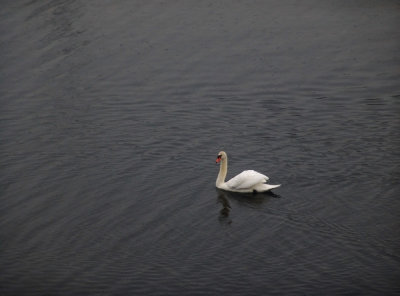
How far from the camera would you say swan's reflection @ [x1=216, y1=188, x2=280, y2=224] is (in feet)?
77.1

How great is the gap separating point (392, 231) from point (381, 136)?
22.9 ft

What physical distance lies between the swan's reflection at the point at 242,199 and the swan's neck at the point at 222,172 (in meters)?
0.23

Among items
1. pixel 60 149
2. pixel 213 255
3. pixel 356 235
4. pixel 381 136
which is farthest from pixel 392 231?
pixel 60 149

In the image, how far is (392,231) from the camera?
20.8 m

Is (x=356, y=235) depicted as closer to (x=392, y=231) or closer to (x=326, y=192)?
(x=392, y=231)

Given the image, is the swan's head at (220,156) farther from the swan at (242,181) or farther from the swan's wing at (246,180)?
the swan's wing at (246,180)

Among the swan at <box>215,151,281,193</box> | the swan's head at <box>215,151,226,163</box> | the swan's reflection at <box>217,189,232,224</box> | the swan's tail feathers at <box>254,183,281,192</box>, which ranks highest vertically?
the swan's head at <box>215,151,226,163</box>

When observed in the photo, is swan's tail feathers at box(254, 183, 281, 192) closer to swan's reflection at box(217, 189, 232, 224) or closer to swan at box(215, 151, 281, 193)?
swan at box(215, 151, 281, 193)

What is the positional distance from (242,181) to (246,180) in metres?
0.20

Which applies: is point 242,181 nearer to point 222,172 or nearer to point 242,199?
point 242,199

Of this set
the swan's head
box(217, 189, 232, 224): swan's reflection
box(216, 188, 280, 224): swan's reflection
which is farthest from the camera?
the swan's head

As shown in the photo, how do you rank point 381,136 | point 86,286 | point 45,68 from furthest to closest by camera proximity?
point 45,68 → point 381,136 → point 86,286

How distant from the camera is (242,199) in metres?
24.4

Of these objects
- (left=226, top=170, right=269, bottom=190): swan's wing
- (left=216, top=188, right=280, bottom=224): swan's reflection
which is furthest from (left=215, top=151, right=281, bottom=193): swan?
(left=216, top=188, right=280, bottom=224): swan's reflection
